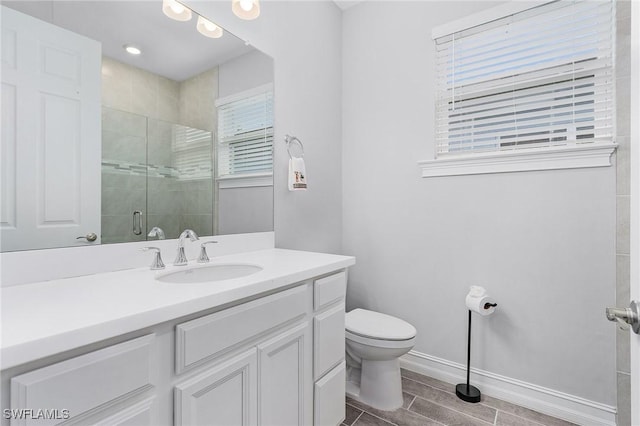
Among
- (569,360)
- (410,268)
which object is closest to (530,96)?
(410,268)

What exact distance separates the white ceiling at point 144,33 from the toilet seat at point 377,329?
1.60 m

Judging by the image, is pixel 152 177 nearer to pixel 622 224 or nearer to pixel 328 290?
pixel 328 290

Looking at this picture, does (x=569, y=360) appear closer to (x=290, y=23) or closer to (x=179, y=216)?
(x=179, y=216)

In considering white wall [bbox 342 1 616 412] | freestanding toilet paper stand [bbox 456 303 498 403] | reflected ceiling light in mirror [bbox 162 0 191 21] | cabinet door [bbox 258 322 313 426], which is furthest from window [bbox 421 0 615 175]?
reflected ceiling light in mirror [bbox 162 0 191 21]

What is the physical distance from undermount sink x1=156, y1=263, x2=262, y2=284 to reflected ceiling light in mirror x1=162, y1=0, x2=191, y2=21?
1144 mm

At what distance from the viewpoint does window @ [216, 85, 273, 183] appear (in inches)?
61.0

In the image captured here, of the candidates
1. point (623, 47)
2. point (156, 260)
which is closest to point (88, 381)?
point (156, 260)

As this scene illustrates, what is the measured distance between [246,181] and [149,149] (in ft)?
1.73

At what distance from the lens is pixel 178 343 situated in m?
0.78

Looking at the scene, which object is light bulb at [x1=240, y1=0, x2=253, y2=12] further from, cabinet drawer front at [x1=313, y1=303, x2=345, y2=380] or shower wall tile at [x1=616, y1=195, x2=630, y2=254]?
shower wall tile at [x1=616, y1=195, x2=630, y2=254]

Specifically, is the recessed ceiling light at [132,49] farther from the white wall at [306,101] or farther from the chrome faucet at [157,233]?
the chrome faucet at [157,233]

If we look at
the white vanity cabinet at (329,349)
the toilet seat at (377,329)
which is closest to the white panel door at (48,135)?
the white vanity cabinet at (329,349)

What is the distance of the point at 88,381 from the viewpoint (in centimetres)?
62

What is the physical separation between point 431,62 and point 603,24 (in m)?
0.87
